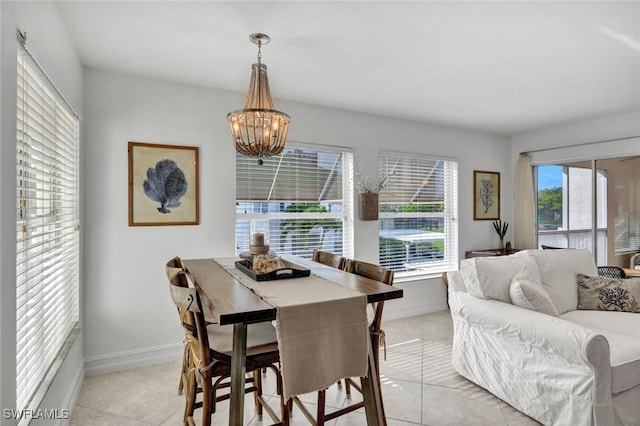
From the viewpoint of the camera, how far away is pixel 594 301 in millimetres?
2812

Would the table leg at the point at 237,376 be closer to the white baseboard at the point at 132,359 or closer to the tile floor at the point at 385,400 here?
the tile floor at the point at 385,400

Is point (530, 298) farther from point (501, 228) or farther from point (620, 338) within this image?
point (501, 228)

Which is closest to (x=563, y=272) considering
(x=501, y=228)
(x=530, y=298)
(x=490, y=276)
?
(x=530, y=298)

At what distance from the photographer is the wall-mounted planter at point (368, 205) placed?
395 centimetres

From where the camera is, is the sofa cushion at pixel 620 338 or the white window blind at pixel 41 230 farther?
the sofa cushion at pixel 620 338

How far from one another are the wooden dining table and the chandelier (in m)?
0.77

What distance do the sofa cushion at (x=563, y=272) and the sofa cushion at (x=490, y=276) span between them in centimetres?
16

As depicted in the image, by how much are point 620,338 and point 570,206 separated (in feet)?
10.1

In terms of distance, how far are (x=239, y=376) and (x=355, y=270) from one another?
990 millimetres

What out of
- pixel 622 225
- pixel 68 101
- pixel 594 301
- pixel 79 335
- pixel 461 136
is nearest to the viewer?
pixel 68 101

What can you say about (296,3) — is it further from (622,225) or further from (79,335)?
(622,225)

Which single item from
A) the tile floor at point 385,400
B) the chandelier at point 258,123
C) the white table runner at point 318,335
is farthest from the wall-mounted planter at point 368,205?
the white table runner at point 318,335

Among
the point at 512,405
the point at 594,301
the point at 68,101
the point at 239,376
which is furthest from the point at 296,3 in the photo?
the point at 594,301

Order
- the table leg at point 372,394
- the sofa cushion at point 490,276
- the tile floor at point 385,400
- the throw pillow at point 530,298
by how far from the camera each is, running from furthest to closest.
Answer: the sofa cushion at point 490,276, the throw pillow at point 530,298, the tile floor at point 385,400, the table leg at point 372,394
